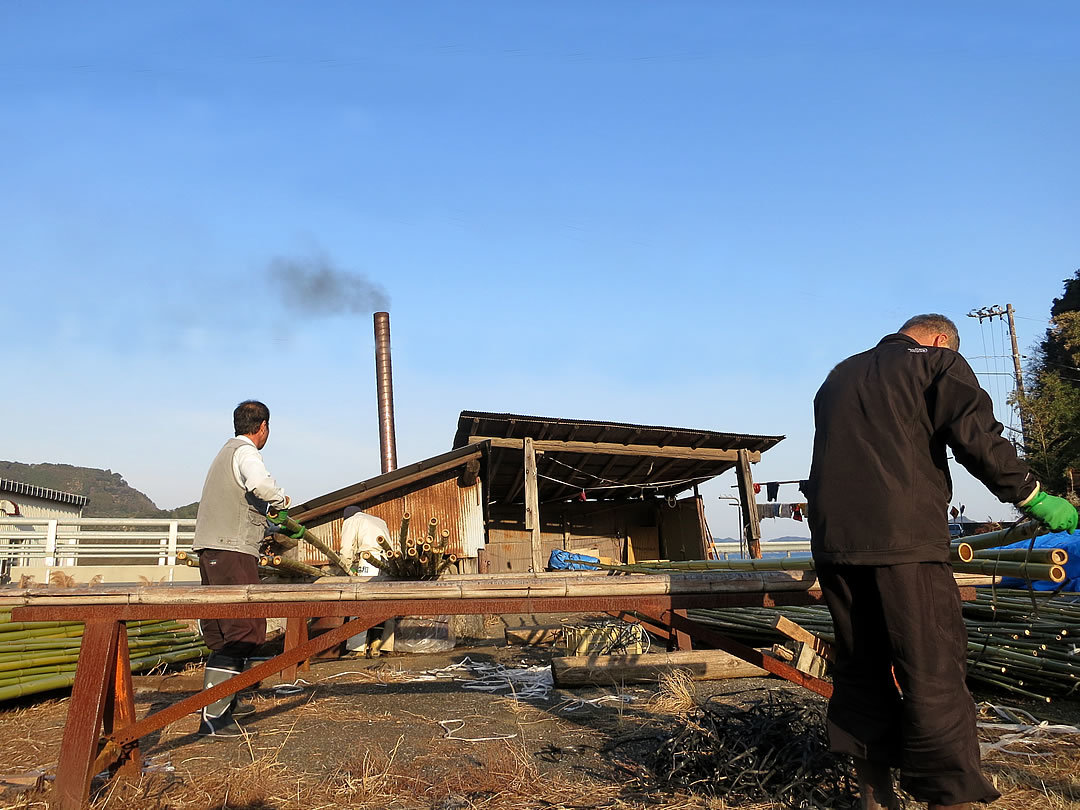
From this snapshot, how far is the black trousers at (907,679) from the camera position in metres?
2.23

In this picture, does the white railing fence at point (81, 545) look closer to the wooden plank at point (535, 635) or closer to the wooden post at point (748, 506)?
the wooden plank at point (535, 635)

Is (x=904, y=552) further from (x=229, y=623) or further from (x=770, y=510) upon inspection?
(x=770, y=510)

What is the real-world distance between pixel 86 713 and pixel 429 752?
156 centimetres

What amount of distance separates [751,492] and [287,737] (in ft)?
40.3

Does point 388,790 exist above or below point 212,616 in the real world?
below

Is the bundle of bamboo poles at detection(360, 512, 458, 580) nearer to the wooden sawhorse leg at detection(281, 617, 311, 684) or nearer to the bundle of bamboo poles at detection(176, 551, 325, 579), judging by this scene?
the bundle of bamboo poles at detection(176, 551, 325, 579)

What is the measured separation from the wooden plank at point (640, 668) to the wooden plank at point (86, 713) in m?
3.06

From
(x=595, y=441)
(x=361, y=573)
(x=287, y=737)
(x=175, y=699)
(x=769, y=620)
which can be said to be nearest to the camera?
(x=287, y=737)

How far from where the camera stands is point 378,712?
4.86m

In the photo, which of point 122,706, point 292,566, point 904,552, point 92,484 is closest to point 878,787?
point 904,552

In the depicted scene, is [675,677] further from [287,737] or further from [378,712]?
[287,737]

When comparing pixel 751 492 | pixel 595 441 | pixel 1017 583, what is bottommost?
pixel 1017 583

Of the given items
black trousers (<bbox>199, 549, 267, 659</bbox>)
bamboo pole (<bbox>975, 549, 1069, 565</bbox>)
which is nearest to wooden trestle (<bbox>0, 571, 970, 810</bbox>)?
bamboo pole (<bbox>975, 549, 1069, 565</bbox>)

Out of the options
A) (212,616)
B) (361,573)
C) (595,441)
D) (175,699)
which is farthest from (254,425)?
(595,441)
